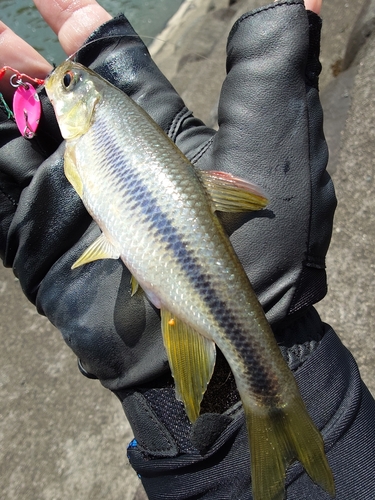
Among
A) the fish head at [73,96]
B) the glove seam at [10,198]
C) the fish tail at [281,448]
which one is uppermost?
the fish head at [73,96]

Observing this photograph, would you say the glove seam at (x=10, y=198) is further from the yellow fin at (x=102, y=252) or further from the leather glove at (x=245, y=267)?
the yellow fin at (x=102, y=252)

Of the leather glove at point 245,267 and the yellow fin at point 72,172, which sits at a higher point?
the yellow fin at point 72,172

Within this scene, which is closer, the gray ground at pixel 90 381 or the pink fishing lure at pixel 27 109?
the pink fishing lure at pixel 27 109

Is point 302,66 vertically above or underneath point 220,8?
above

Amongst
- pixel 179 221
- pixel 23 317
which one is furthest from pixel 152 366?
pixel 23 317

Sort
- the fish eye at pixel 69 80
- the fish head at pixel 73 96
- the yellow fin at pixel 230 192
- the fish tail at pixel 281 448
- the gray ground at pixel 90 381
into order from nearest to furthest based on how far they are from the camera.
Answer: the fish tail at pixel 281 448, the yellow fin at pixel 230 192, the fish head at pixel 73 96, the fish eye at pixel 69 80, the gray ground at pixel 90 381

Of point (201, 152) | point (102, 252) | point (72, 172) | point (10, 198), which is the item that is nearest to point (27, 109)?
point (10, 198)

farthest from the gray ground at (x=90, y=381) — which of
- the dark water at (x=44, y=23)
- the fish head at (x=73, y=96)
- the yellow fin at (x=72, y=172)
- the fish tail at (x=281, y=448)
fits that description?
the dark water at (x=44, y=23)

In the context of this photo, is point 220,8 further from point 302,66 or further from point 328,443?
point 328,443
